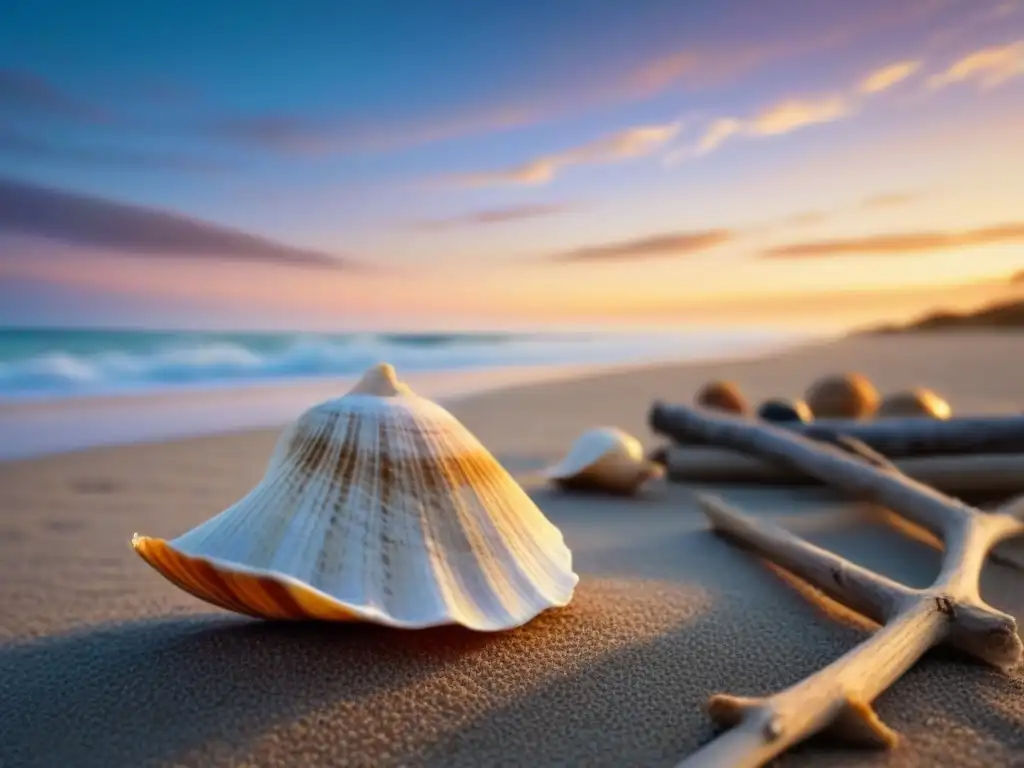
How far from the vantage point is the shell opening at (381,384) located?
5.63ft

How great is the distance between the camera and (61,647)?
5.31 ft

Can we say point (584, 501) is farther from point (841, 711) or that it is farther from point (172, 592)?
point (841, 711)

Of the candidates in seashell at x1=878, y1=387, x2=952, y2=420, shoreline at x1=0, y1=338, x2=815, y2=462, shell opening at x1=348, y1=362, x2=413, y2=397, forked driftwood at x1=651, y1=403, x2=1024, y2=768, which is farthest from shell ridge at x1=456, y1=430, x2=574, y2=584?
shoreline at x1=0, y1=338, x2=815, y2=462

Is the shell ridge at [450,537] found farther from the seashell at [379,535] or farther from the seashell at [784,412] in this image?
the seashell at [784,412]

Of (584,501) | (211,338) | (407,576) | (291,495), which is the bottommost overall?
(584,501)

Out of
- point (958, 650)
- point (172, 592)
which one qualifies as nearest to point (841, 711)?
point (958, 650)

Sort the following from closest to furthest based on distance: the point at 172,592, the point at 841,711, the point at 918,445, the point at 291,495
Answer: the point at 841,711
the point at 291,495
the point at 172,592
the point at 918,445

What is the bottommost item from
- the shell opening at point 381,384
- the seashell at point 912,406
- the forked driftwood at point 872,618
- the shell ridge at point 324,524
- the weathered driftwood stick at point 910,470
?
the weathered driftwood stick at point 910,470

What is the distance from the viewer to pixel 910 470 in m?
3.38

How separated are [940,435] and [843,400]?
115cm

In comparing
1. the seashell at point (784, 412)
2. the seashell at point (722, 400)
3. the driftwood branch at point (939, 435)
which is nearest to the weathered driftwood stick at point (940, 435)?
the driftwood branch at point (939, 435)

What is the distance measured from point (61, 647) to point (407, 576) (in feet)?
2.69

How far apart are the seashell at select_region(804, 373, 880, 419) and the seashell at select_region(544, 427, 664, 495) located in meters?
1.58

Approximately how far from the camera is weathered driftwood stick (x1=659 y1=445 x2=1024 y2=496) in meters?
3.25
